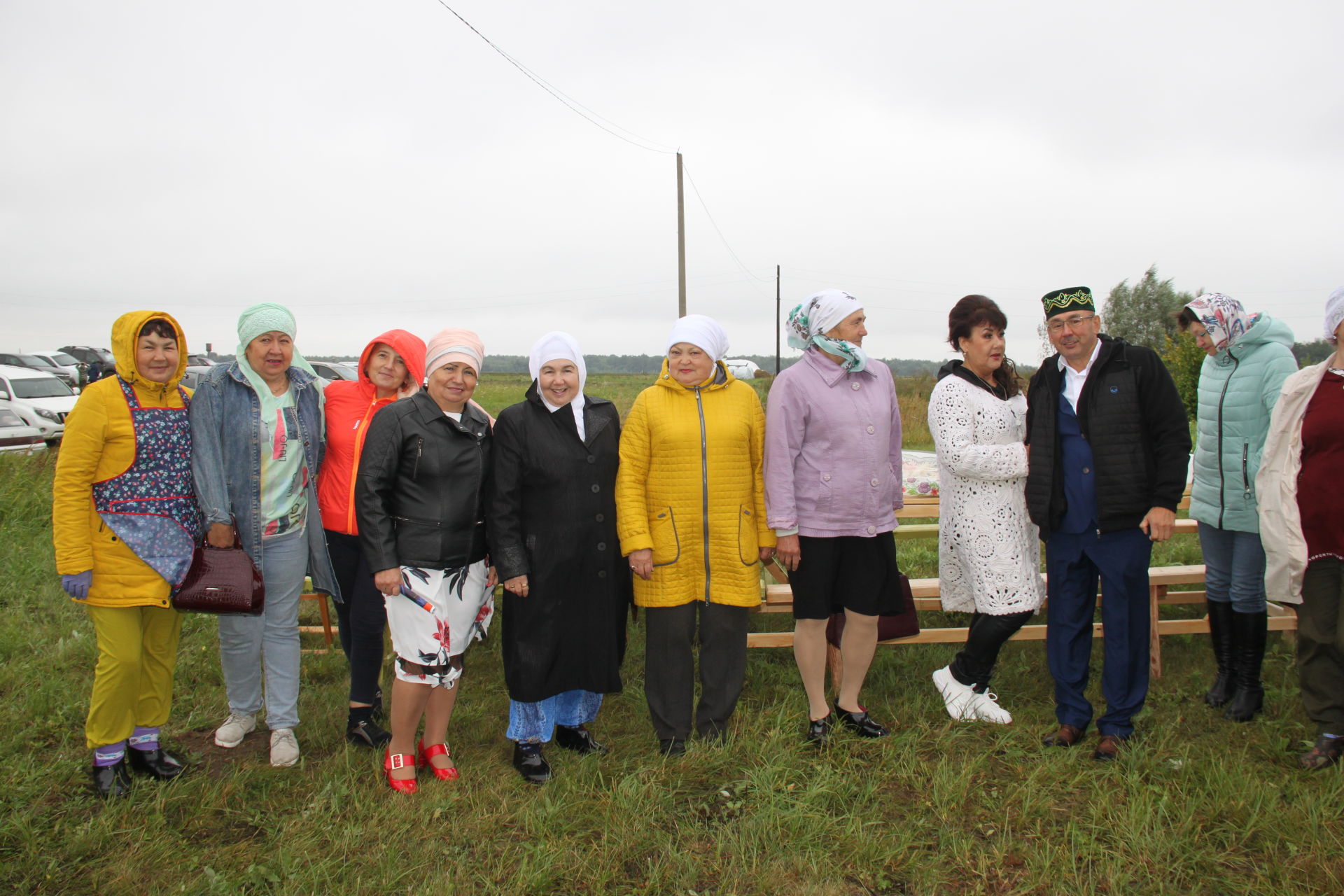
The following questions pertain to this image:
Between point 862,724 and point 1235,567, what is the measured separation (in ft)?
6.46

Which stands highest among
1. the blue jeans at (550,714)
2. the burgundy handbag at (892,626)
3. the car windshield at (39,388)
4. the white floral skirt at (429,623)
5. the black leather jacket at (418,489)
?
the car windshield at (39,388)

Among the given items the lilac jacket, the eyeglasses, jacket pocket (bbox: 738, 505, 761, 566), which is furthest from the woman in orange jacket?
the eyeglasses

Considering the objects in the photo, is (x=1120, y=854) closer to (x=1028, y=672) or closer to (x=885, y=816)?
(x=885, y=816)

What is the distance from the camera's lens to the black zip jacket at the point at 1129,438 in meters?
3.31

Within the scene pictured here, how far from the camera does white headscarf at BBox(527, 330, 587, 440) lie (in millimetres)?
3326

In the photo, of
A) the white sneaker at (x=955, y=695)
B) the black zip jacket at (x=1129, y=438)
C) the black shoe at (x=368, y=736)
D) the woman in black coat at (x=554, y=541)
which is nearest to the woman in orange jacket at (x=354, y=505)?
the black shoe at (x=368, y=736)

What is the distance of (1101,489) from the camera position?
3.36 meters

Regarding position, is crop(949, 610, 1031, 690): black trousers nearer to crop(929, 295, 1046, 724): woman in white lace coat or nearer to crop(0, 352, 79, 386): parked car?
crop(929, 295, 1046, 724): woman in white lace coat

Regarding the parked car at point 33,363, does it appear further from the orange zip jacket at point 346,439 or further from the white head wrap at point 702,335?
the white head wrap at point 702,335

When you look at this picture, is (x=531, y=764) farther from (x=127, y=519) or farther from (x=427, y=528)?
(x=127, y=519)

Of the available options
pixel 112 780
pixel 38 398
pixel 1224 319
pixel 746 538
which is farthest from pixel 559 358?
pixel 38 398

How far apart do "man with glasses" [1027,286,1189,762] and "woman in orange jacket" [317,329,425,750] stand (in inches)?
114

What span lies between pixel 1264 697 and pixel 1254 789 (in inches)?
50.0

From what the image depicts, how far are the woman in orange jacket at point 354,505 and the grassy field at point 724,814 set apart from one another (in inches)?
9.0
